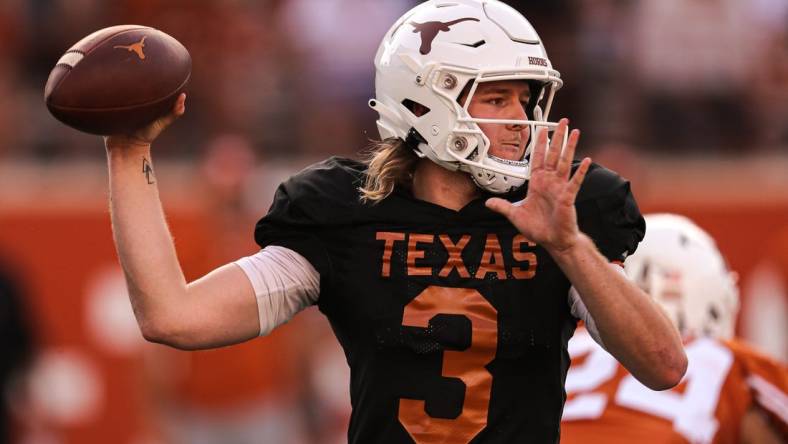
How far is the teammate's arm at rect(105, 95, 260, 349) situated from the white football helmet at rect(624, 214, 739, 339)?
1.73 metres

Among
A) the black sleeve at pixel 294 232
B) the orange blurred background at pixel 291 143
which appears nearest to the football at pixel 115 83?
the black sleeve at pixel 294 232

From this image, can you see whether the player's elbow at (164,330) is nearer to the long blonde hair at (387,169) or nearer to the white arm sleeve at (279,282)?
the white arm sleeve at (279,282)

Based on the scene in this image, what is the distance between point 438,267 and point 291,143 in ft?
19.0

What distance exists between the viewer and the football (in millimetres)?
3096

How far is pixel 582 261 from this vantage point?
2.96m

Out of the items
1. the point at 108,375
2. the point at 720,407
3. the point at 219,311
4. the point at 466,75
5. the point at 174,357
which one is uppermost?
the point at 466,75

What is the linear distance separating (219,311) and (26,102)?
598cm

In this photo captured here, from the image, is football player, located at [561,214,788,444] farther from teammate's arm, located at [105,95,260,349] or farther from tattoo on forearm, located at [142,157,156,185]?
tattoo on forearm, located at [142,157,156,185]

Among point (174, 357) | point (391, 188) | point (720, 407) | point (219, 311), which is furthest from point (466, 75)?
point (174, 357)

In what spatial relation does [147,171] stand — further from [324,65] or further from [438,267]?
[324,65]

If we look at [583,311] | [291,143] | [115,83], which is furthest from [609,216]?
[291,143]

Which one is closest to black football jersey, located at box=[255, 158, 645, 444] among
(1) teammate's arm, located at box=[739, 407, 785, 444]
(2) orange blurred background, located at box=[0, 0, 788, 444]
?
(1) teammate's arm, located at box=[739, 407, 785, 444]

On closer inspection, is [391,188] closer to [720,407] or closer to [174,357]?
[720,407]

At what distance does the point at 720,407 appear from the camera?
4133 mm
